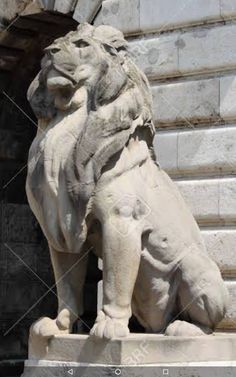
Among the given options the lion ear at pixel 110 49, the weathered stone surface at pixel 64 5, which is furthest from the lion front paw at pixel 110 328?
the weathered stone surface at pixel 64 5

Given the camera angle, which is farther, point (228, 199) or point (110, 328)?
point (228, 199)

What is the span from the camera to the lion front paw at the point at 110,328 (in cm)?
733

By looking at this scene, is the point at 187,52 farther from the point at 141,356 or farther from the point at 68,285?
the point at 141,356

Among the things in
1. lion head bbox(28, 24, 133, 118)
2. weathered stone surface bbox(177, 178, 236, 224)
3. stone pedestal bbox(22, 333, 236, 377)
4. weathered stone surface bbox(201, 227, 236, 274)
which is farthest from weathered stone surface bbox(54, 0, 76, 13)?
stone pedestal bbox(22, 333, 236, 377)

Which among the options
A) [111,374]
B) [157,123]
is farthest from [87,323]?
[111,374]

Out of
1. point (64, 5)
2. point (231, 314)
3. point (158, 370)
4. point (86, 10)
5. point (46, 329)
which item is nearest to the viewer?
point (158, 370)

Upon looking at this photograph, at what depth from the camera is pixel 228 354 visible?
7.56m

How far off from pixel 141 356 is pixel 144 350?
4 centimetres

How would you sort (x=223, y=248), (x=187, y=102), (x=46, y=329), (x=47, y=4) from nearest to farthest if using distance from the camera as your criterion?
(x=46, y=329) < (x=223, y=248) < (x=187, y=102) < (x=47, y=4)

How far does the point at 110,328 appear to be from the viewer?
7.36 m

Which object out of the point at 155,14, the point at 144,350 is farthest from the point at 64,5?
the point at 144,350

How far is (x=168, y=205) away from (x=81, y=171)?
683 mm

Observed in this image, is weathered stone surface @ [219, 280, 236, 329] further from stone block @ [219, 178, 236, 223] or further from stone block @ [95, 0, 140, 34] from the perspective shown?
stone block @ [95, 0, 140, 34]

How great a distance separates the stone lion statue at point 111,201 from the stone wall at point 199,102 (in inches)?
67.5
